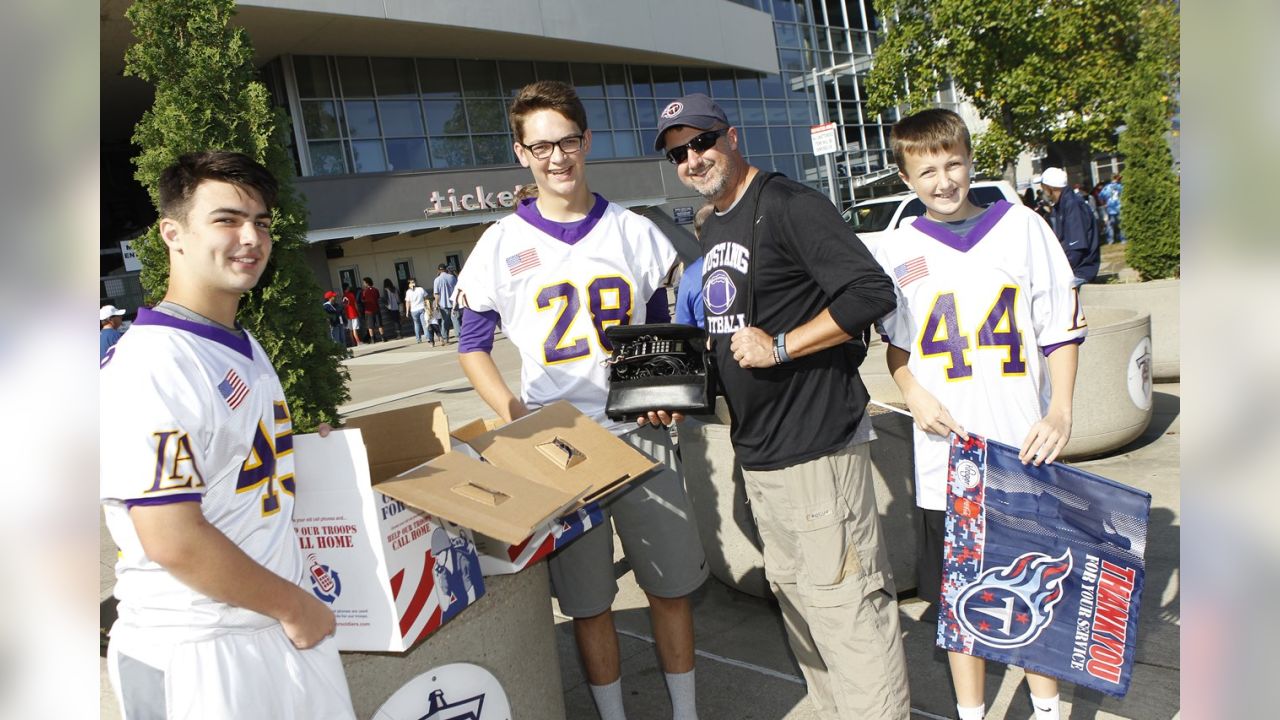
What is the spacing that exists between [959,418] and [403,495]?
1736 millimetres

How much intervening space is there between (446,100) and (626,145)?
244 inches

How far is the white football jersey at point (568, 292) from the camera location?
3.05 m

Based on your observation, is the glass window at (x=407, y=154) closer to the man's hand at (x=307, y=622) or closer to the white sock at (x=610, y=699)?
the white sock at (x=610, y=699)

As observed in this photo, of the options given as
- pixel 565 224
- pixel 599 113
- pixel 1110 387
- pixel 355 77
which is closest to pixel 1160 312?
pixel 1110 387

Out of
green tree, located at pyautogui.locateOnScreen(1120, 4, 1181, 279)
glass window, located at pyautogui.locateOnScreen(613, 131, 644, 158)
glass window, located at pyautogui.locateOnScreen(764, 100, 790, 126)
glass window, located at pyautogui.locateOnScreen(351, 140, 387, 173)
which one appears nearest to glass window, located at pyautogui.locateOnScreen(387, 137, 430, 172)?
glass window, located at pyautogui.locateOnScreen(351, 140, 387, 173)

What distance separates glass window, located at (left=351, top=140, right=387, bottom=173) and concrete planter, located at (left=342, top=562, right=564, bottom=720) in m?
21.8

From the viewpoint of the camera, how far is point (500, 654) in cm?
240

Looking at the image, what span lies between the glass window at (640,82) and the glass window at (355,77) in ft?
29.9

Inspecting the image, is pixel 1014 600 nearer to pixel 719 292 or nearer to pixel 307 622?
pixel 719 292

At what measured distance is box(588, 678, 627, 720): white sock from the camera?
306 cm

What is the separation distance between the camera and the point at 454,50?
24.0m

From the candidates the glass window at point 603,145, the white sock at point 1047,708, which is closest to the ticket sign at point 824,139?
the glass window at point 603,145
